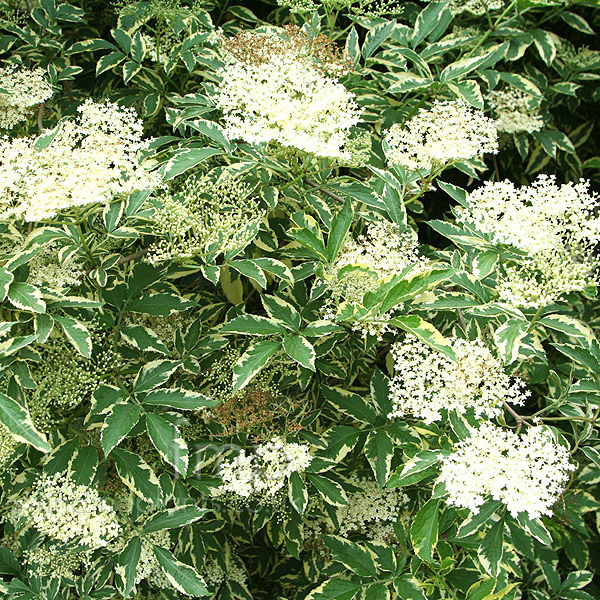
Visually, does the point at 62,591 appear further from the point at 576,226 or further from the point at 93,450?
the point at 576,226

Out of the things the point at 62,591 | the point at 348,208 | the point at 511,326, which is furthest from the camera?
the point at 62,591

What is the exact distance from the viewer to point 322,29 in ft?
7.97

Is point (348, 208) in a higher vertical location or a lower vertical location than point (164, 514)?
higher

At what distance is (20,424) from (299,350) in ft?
2.06

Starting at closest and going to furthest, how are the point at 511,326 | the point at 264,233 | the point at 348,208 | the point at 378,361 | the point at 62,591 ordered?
the point at 511,326
the point at 348,208
the point at 62,591
the point at 264,233
the point at 378,361

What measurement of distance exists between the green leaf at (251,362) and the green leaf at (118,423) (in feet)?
0.89

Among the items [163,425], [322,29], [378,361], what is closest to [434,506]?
[163,425]

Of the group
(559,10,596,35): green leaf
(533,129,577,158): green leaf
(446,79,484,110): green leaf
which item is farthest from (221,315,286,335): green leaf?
(559,10,596,35): green leaf

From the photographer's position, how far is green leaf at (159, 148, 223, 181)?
1697 mm

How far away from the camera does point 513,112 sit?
296 centimetres

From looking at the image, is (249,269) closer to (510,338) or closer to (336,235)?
(336,235)

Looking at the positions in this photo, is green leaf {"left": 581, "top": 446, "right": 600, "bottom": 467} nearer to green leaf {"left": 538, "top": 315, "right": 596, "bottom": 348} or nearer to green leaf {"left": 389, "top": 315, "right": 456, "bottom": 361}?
green leaf {"left": 538, "top": 315, "right": 596, "bottom": 348}

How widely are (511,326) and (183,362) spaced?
877 mm

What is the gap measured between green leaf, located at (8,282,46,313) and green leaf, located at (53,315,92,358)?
8cm
